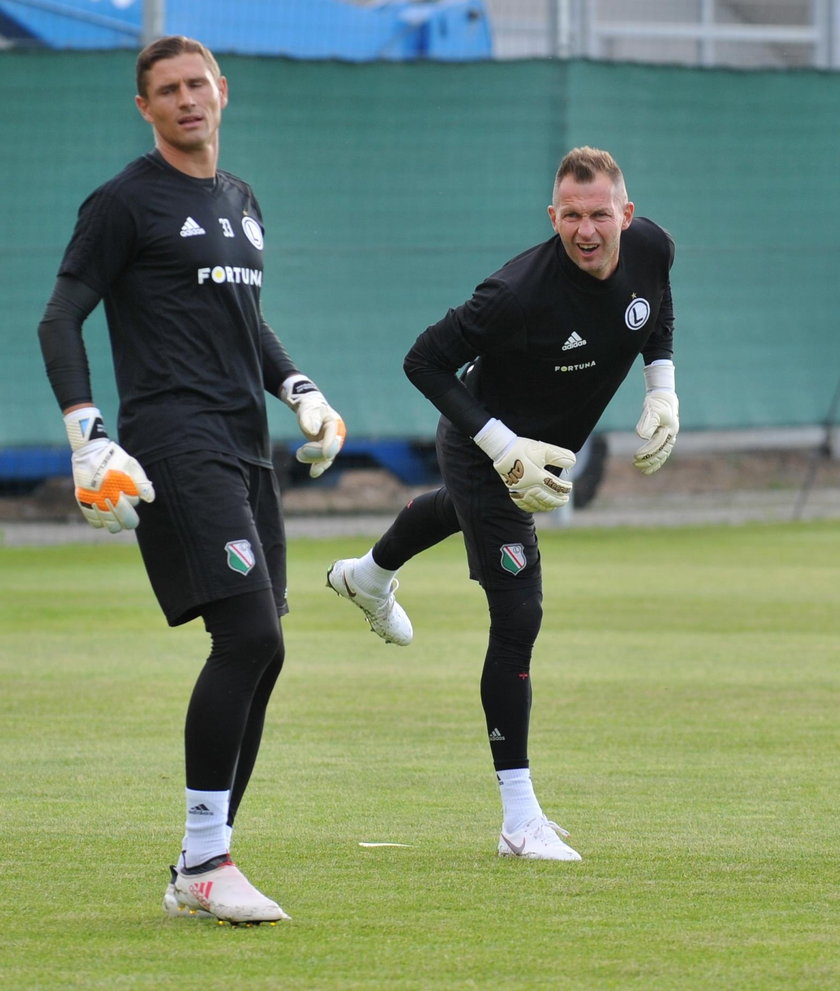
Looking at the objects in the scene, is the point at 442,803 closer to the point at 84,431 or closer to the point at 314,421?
the point at 314,421

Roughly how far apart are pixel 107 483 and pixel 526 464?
1.41 metres

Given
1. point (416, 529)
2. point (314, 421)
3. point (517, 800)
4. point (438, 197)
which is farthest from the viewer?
point (438, 197)

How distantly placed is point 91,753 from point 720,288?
1054cm

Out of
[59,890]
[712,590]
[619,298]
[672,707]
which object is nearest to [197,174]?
[619,298]

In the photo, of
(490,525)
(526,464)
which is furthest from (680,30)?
(526,464)

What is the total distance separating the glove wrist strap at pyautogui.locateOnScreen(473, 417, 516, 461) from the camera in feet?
17.2

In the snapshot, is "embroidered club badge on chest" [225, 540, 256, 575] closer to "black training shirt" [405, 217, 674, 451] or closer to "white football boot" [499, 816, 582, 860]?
"black training shirt" [405, 217, 674, 451]

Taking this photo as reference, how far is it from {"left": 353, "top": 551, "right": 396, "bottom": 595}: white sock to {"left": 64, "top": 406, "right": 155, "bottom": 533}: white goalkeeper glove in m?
2.03

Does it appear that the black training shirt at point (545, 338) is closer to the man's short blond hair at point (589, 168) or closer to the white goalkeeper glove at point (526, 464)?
the white goalkeeper glove at point (526, 464)

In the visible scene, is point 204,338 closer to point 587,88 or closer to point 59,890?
point 59,890

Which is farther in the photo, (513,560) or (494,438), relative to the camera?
(513,560)

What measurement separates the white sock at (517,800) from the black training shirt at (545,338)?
1024 millimetres

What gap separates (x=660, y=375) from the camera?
588cm

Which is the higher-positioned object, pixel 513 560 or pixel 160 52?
pixel 160 52
